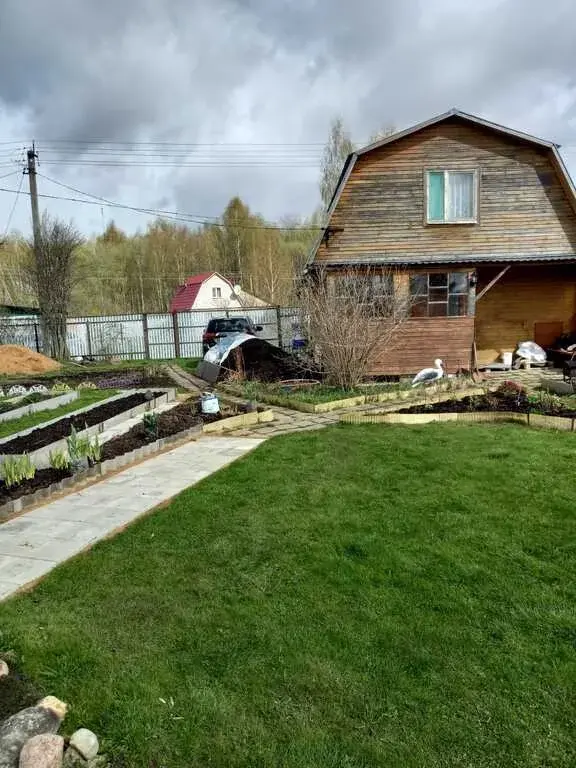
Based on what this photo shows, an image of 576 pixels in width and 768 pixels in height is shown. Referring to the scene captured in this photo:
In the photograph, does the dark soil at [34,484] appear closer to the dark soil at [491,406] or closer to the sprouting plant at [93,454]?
the sprouting plant at [93,454]

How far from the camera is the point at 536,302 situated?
1530cm

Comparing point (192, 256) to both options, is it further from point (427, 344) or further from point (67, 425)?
point (67, 425)

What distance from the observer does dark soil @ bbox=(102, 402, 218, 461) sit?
7.04 m

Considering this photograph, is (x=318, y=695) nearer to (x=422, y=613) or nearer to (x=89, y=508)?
(x=422, y=613)

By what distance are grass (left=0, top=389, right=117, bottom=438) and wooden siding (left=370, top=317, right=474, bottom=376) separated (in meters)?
6.67

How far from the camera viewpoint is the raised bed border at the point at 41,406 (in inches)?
380

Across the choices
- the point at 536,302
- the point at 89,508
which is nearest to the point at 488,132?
the point at 536,302

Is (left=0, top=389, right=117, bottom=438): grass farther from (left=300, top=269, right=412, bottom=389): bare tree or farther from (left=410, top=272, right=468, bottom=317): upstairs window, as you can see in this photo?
(left=410, top=272, right=468, bottom=317): upstairs window

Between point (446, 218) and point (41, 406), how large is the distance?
10.5m

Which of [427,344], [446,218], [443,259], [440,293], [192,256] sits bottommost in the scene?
[427,344]

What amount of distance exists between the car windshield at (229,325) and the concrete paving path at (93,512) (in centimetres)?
1206

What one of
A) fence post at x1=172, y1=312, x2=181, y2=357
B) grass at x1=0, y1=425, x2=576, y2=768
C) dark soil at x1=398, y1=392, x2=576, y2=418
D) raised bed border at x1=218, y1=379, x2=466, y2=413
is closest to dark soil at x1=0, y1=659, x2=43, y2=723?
grass at x1=0, y1=425, x2=576, y2=768

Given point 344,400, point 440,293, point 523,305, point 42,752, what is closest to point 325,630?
point 42,752

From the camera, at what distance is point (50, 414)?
9719 mm
